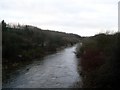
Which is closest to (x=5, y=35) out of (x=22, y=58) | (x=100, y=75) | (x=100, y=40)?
(x=22, y=58)

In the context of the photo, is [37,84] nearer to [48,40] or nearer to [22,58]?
[22,58]

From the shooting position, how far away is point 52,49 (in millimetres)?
63062

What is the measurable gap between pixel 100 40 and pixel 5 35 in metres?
18.1

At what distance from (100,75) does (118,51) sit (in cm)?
189

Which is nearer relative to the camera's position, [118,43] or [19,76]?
[118,43]

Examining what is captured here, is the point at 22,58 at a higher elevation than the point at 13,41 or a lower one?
lower

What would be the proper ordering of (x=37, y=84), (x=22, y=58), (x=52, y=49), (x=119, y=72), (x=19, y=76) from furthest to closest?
(x=52, y=49)
(x=22, y=58)
(x=19, y=76)
(x=37, y=84)
(x=119, y=72)

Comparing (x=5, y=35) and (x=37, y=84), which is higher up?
(x=5, y=35)

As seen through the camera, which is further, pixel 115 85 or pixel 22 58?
pixel 22 58

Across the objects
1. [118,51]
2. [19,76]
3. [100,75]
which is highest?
[118,51]

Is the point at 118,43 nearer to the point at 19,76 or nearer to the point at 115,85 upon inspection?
the point at 115,85

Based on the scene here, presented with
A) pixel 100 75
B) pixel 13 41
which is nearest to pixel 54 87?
pixel 100 75

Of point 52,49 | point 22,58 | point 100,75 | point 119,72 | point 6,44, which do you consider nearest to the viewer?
point 119,72

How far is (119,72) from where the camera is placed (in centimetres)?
1348
